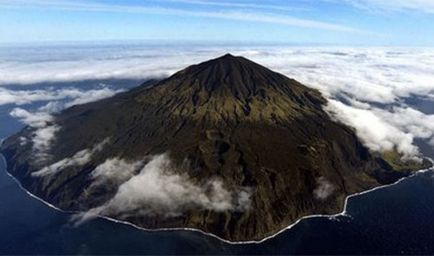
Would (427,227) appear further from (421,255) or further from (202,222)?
(202,222)

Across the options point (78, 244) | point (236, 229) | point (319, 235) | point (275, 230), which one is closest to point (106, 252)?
point (78, 244)

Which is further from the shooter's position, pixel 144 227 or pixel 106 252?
pixel 144 227

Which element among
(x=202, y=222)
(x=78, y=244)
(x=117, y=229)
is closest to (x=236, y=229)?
(x=202, y=222)

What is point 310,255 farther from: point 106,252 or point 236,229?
point 106,252

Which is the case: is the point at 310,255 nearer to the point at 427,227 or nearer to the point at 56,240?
the point at 427,227

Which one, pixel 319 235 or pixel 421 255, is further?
pixel 319 235

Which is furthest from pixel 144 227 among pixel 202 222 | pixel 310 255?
pixel 310 255

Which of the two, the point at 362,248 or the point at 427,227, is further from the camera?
the point at 427,227

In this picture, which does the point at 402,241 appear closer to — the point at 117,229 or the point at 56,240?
the point at 117,229
